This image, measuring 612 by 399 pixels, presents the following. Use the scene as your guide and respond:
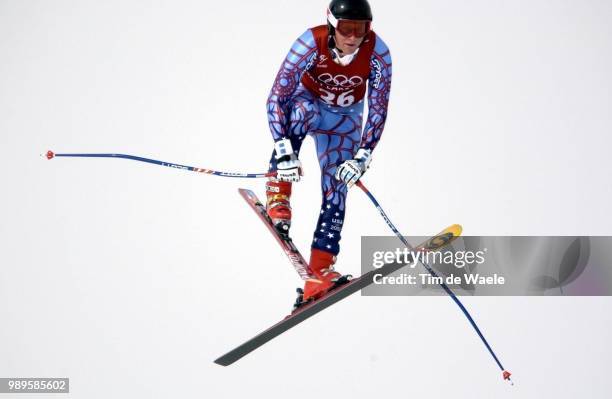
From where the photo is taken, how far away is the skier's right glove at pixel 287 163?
4.81 m

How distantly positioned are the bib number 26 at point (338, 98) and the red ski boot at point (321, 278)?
957 mm

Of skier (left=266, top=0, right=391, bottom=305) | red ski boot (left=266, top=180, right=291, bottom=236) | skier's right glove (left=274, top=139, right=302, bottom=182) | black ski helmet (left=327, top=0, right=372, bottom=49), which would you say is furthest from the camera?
red ski boot (left=266, top=180, right=291, bottom=236)

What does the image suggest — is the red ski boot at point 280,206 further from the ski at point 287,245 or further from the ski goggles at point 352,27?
the ski goggles at point 352,27

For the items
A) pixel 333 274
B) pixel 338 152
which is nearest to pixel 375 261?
pixel 333 274

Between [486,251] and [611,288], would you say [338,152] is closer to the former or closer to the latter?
[486,251]

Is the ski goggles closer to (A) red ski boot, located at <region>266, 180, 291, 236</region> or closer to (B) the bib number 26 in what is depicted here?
(B) the bib number 26

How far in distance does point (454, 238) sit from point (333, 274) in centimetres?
80

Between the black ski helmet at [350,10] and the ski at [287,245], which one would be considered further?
the ski at [287,245]

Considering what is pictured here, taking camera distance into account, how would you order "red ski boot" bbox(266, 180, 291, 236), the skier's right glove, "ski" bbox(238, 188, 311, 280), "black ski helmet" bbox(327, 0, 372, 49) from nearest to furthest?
"black ski helmet" bbox(327, 0, 372, 49), the skier's right glove, "ski" bbox(238, 188, 311, 280), "red ski boot" bbox(266, 180, 291, 236)

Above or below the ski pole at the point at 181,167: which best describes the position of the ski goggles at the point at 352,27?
above

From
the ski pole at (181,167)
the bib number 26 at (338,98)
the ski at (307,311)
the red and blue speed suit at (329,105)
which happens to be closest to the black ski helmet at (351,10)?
the red and blue speed suit at (329,105)

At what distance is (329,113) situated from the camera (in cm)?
507

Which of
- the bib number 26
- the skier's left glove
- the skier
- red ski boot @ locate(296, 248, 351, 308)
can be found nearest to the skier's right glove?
the skier

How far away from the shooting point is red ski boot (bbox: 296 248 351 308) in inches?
187
